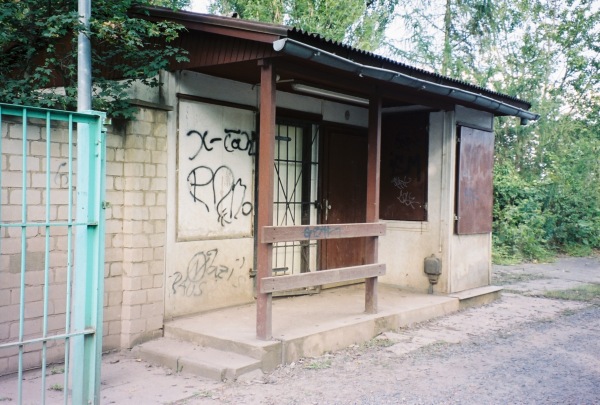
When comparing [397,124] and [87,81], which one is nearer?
[87,81]

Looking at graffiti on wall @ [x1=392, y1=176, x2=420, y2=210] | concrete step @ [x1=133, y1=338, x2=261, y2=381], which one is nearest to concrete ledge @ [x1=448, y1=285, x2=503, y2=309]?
graffiti on wall @ [x1=392, y1=176, x2=420, y2=210]

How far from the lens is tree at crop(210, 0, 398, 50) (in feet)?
49.6

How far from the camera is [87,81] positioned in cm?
514

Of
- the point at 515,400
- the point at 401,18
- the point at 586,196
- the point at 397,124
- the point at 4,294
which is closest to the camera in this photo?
the point at 515,400

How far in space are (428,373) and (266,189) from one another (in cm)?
236

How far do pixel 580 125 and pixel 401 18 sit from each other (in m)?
6.59

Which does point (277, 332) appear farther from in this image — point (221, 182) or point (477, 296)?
point (477, 296)

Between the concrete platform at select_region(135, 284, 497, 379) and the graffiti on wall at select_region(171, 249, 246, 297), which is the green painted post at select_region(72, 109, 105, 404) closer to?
the concrete platform at select_region(135, 284, 497, 379)

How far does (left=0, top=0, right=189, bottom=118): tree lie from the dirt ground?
106 inches

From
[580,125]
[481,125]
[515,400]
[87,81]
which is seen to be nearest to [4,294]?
[87,81]

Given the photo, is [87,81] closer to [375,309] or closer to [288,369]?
[288,369]

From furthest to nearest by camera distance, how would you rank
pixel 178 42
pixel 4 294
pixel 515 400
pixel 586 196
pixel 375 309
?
pixel 586 196
pixel 375 309
pixel 178 42
pixel 4 294
pixel 515 400

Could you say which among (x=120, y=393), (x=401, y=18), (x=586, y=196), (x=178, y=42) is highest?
(x=401, y=18)

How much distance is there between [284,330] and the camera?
596cm
